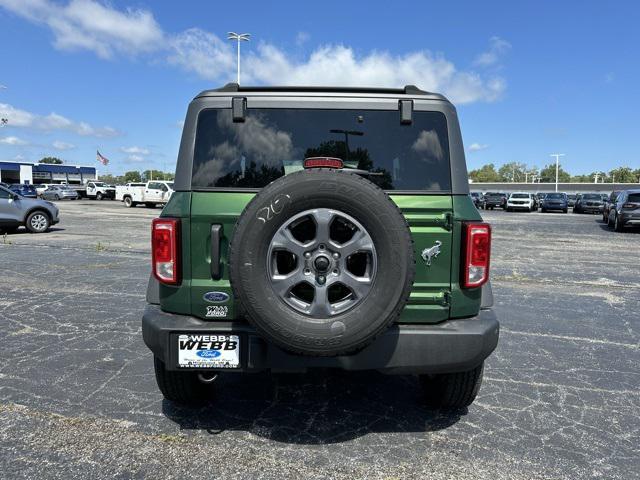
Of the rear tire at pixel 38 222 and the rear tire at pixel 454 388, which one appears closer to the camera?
the rear tire at pixel 454 388

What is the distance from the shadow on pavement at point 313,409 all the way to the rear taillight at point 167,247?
1045mm

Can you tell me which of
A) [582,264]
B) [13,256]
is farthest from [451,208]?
[13,256]

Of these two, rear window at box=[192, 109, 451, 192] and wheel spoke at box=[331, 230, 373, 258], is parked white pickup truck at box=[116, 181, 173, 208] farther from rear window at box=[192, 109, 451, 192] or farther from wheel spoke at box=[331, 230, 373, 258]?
wheel spoke at box=[331, 230, 373, 258]

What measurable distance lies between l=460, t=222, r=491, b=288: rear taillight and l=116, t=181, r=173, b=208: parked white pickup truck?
32353 millimetres

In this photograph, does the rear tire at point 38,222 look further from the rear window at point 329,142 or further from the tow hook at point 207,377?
the rear window at point 329,142

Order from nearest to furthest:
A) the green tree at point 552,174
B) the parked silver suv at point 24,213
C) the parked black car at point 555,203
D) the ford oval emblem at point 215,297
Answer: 1. the ford oval emblem at point 215,297
2. the parked silver suv at point 24,213
3. the parked black car at point 555,203
4. the green tree at point 552,174

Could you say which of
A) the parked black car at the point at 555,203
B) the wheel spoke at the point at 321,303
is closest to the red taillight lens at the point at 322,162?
the wheel spoke at the point at 321,303

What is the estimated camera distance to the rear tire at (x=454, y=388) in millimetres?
3283

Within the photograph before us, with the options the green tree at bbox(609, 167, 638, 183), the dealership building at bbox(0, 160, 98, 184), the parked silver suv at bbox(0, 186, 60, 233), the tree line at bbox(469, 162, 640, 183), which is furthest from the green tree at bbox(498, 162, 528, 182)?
the parked silver suv at bbox(0, 186, 60, 233)

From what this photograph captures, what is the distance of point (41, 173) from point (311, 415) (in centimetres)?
9224

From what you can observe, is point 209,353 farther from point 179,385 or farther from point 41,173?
point 41,173

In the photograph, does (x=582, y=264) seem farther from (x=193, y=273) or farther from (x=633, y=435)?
(x=193, y=273)

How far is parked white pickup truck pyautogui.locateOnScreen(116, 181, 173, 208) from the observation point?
33.8m

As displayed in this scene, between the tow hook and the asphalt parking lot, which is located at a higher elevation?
the tow hook
